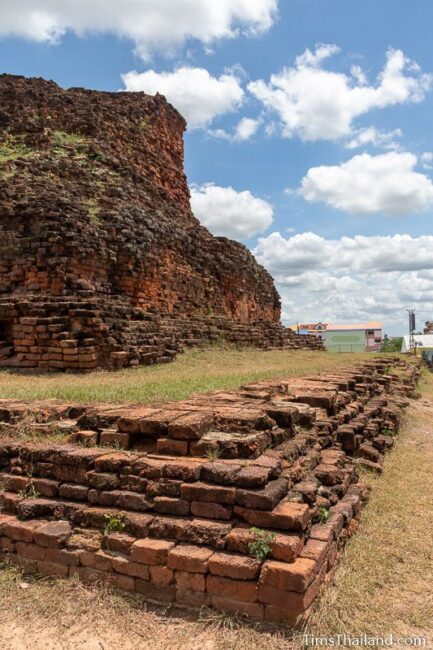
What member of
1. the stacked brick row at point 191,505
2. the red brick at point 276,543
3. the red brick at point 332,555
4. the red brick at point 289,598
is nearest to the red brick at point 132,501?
the stacked brick row at point 191,505

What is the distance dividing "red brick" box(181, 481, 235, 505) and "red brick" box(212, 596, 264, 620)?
2.04 feet

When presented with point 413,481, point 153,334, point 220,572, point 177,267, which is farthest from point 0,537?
point 177,267

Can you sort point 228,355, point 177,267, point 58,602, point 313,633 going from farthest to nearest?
point 177,267, point 228,355, point 58,602, point 313,633

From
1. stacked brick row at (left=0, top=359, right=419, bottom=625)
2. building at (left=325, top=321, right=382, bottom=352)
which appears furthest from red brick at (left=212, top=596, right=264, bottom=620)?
building at (left=325, top=321, right=382, bottom=352)

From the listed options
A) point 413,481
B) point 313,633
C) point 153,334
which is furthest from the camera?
point 153,334

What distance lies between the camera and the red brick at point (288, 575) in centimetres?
306

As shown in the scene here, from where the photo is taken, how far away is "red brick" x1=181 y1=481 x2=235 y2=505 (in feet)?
11.7

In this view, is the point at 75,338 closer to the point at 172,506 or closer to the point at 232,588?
the point at 172,506

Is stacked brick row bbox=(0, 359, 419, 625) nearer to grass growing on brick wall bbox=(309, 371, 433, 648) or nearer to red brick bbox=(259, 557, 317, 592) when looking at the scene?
red brick bbox=(259, 557, 317, 592)

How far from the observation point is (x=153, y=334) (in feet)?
42.5

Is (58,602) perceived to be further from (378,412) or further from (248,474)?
(378,412)

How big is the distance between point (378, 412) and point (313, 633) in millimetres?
5932

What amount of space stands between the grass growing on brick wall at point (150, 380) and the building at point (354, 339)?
30.2m

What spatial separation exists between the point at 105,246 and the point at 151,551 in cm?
1144
